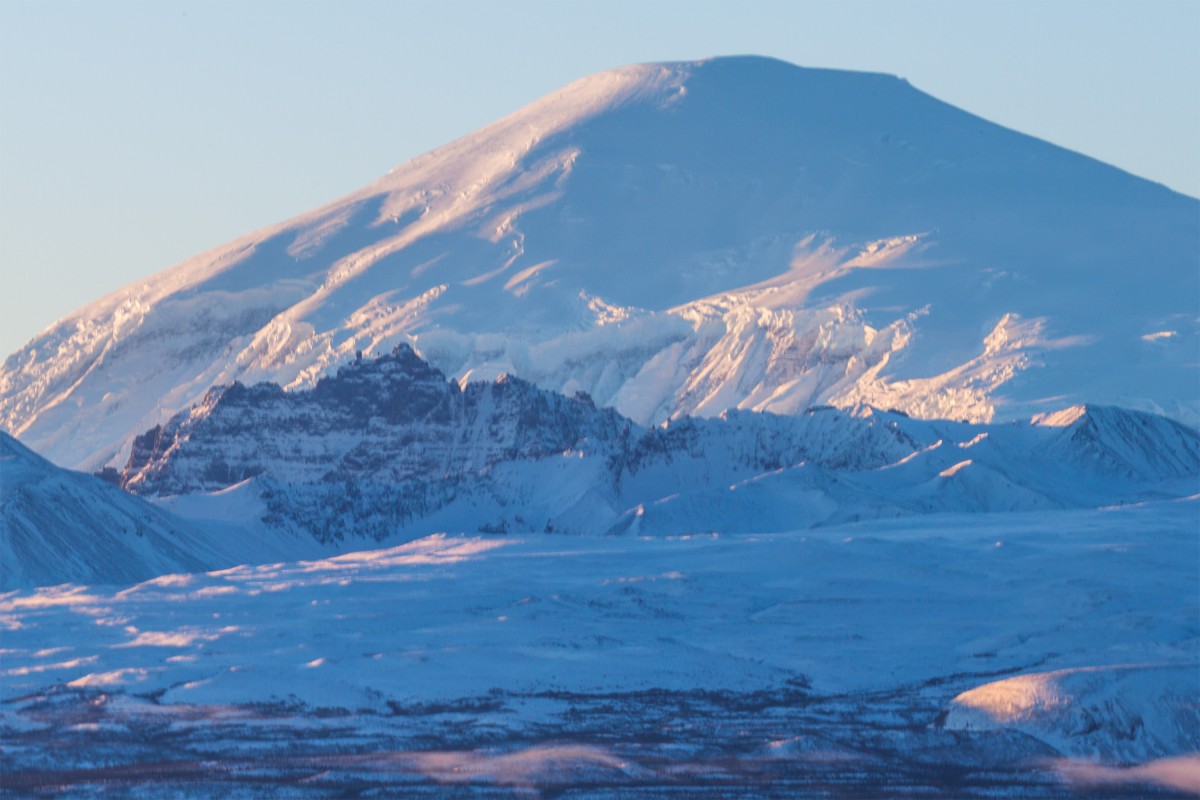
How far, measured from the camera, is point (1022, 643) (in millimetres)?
87812

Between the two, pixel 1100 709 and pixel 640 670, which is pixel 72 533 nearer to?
pixel 640 670

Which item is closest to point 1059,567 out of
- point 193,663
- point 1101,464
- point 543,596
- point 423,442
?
point 543,596

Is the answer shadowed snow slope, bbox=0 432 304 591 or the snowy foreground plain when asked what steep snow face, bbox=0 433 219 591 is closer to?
shadowed snow slope, bbox=0 432 304 591

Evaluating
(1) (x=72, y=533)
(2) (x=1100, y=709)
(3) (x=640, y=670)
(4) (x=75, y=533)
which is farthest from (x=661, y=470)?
(2) (x=1100, y=709)

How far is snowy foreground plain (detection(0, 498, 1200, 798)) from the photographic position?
61.9m

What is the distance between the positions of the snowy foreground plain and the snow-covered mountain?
18204 millimetres

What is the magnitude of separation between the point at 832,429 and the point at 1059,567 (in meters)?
61.2

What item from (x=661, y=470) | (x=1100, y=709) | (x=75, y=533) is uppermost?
(x=75, y=533)

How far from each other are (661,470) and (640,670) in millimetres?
78901

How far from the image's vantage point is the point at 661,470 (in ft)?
527

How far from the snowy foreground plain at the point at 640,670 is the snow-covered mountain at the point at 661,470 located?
18.2 metres

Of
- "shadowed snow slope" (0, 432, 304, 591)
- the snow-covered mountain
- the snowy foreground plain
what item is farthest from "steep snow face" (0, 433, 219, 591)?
the snow-covered mountain

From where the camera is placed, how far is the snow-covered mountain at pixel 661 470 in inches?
5576

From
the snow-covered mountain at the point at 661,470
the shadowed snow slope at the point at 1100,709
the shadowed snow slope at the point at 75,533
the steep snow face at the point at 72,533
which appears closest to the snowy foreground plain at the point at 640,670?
the shadowed snow slope at the point at 1100,709
